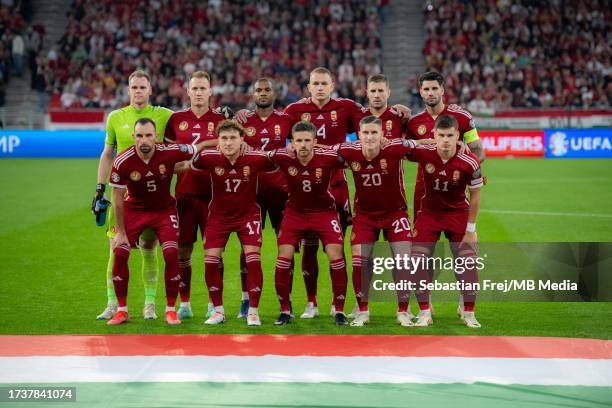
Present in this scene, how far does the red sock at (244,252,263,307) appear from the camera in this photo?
8.11 meters

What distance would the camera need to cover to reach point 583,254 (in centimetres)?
896

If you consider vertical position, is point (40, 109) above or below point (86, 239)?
above

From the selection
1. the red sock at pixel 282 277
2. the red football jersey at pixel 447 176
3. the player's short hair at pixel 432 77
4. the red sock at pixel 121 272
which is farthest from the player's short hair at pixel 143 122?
the player's short hair at pixel 432 77

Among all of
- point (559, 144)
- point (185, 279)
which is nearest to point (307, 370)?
point (185, 279)

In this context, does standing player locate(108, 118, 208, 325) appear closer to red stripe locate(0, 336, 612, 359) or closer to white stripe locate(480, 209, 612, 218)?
red stripe locate(0, 336, 612, 359)

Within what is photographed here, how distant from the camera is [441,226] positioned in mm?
8227

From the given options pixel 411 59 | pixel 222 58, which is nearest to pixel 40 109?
pixel 222 58

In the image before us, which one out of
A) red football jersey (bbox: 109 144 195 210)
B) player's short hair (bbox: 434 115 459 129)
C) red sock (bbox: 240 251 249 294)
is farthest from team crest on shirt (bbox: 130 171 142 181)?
player's short hair (bbox: 434 115 459 129)

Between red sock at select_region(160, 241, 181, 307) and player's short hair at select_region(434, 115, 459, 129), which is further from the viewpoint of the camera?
red sock at select_region(160, 241, 181, 307)

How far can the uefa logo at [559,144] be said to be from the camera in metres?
26.9

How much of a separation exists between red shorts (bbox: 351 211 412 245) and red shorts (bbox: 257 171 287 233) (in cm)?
90

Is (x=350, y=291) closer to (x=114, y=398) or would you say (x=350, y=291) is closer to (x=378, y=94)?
(x=378, y=94)

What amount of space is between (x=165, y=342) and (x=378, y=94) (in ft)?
9.87

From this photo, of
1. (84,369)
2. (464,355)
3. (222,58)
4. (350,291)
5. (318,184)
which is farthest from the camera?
(222,58)
